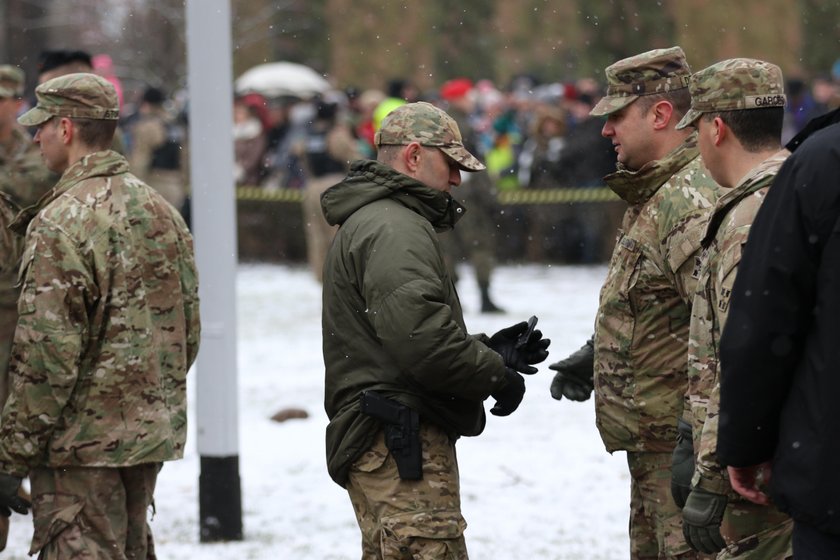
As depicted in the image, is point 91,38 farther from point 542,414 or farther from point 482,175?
point 542,414

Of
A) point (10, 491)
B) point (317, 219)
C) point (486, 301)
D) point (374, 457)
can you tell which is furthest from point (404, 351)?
point (317, 219)

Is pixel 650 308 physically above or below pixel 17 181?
below

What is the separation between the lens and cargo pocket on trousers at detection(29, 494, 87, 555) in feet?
16.9

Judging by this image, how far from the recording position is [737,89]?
13.3ft

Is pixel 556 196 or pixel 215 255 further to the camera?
pixel 556 196

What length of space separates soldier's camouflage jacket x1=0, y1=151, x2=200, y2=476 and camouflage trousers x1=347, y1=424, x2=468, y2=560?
968 millimetres

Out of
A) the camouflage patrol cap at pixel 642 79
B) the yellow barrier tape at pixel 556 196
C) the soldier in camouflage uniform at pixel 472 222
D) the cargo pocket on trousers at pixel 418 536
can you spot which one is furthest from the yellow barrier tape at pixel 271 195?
the cargo pocket on trousers at pixel 418 536

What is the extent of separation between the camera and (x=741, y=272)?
132 inches

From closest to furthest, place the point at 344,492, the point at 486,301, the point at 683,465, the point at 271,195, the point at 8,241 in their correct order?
the point at 683,465
the point at 8,241
the point at 344,492
the point at 486,301
the point at 271,195

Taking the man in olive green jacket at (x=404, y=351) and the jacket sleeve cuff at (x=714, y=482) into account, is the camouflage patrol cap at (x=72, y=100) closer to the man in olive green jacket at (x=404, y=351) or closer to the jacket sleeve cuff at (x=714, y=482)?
the man in olive green jacket at (x=404, y=351)

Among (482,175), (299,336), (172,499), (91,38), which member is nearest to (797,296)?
(172,499)

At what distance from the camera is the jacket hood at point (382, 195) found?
484cm

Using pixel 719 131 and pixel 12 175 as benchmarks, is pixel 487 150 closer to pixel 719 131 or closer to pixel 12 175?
pixel 12 175

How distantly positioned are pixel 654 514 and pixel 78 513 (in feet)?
6.94
